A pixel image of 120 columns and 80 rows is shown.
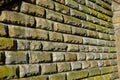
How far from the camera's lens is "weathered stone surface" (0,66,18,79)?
5.51 feet

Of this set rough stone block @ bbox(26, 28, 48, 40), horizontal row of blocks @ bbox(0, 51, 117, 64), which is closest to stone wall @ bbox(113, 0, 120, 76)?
horizontal row of blocks @ bbox(0, 51, 117, 64)

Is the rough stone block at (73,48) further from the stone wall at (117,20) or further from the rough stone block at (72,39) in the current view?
the stone wall at (117,20)

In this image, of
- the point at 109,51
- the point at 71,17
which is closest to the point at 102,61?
the point at 109,51

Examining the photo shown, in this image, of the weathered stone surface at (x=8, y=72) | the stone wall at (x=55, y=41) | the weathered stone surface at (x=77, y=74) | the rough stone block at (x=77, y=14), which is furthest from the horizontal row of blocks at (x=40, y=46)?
the rough stone block at (x=77, y=14)

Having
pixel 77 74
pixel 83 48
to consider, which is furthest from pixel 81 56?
pixel 77 74

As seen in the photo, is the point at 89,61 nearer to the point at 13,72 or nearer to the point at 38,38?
the point at 38,38

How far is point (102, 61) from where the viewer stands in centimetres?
332

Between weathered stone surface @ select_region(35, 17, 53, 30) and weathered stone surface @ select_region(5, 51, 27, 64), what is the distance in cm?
36

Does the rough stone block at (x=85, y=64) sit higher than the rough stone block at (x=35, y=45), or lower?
lower

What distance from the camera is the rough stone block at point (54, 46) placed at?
217 centimetres

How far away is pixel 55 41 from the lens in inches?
91.3

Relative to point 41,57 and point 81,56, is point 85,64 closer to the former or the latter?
point 81,56

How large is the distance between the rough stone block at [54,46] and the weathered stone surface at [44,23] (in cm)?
16

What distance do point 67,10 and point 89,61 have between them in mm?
773
